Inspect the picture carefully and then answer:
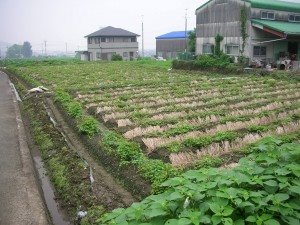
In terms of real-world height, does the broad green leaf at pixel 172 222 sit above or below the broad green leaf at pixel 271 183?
below

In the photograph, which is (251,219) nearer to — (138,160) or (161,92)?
(138,160)

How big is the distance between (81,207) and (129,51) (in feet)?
190

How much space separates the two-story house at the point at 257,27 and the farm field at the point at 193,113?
9.08m

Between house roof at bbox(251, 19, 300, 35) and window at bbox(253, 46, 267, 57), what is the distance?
2324 mm

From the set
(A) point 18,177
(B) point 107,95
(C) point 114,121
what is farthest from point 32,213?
(B) point 107,95

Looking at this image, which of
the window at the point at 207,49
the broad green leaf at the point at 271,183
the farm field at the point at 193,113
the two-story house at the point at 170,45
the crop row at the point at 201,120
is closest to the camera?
the broad green leaf at the point at 271,183

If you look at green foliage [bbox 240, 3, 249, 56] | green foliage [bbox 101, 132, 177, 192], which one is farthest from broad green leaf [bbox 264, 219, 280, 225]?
green foliage [bbox 240, 3, 249, 56]

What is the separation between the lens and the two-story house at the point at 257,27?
3042 cm

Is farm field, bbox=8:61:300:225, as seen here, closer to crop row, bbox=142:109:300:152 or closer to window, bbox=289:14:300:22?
crop row, bbox=142:109:300:152

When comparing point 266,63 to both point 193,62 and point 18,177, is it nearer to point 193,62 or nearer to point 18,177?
point 193,62

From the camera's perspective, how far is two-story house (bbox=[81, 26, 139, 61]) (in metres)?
60.7

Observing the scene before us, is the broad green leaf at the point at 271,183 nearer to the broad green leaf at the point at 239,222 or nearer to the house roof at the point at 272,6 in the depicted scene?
the broad green leaf at the point at 239,222

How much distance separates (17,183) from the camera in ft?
28.4

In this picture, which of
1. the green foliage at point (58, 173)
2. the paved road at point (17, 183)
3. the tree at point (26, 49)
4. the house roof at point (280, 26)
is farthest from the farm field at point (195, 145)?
the tree at point (26, 49)
